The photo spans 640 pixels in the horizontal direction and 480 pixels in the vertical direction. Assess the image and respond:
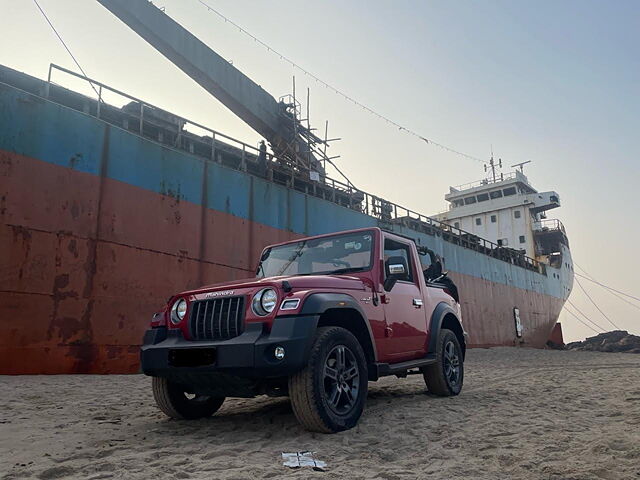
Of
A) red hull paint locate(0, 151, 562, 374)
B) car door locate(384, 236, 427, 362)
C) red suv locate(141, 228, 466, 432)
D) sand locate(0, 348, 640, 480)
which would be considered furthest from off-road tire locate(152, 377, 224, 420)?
red hull paint locate(0, 151, 562, 374)

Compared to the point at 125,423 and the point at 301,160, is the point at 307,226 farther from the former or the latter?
the point at 125,423

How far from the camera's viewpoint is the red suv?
366 cm

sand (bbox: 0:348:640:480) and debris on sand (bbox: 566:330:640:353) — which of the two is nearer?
sand (bbox: 0:348:640:480)

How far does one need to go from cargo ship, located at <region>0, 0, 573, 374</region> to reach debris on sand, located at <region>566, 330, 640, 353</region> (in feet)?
66.8

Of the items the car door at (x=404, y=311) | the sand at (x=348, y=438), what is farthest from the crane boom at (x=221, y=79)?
the car door at (x=404, y=311)

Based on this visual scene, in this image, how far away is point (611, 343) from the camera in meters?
31.0

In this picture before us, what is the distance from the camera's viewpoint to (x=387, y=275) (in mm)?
5023

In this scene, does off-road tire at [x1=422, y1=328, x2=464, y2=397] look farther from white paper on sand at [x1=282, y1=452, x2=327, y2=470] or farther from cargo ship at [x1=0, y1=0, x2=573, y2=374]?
cargo ship at [x1=0, y1=0, x2=573, y2=374]

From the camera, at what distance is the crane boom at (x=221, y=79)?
532 inches

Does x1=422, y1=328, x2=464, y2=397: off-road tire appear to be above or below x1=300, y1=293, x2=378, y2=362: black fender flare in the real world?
below

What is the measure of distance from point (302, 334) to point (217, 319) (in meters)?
0.81

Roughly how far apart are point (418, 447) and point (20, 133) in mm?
9163

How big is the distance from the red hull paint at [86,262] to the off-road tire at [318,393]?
21.0ft

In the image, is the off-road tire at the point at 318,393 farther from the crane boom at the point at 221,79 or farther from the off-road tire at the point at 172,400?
the crane boom at the point at 221,79
